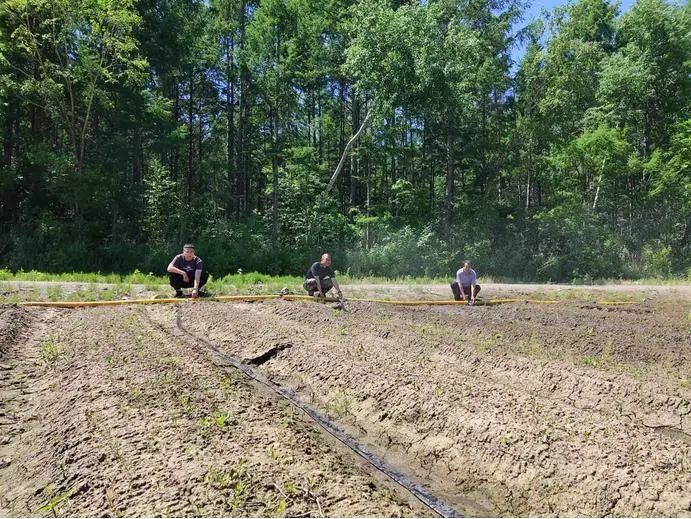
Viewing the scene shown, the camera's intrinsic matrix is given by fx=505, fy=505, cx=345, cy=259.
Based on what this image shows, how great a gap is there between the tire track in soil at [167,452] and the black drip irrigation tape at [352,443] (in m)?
0.14

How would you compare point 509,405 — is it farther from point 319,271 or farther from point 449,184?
point 449,184

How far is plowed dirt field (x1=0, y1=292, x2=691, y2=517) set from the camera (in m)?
3.05

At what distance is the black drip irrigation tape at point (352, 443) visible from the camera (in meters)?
3.16

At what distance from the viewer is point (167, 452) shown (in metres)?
3.41

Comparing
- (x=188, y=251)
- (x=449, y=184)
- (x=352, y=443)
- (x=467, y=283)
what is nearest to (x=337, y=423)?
(x=352, y=443)

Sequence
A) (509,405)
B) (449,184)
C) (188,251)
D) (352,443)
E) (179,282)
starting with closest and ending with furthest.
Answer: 1. (352,443)
2. (509,405)
3. (188,251)
4. (179,282)
5. (449,184)

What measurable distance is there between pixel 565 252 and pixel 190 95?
2231 centimetres

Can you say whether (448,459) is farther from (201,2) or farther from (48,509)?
(201,2)

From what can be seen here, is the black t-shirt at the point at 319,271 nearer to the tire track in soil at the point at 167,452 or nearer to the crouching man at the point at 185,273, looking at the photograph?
the crouching man at the point at 185,273

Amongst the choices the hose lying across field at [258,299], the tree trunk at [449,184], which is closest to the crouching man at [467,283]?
the hose lying across field at [258,299]

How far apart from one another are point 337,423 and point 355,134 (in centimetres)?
2167

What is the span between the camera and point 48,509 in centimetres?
280

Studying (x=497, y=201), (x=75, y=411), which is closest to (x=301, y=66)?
(x=497, y=201)

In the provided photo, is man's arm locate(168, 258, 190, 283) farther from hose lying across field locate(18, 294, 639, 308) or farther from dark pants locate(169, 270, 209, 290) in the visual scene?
hose lying across field locate(18, 294, 639, 308)
